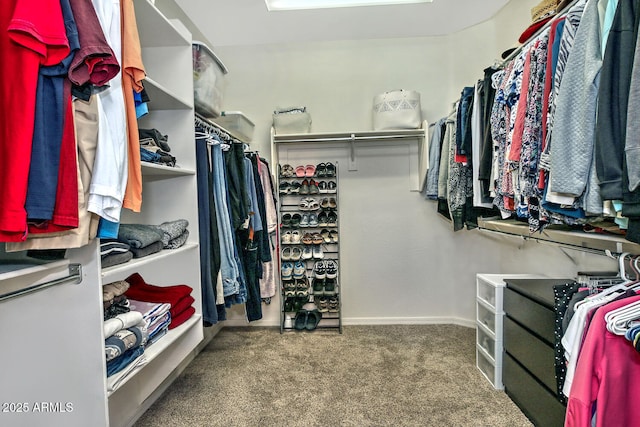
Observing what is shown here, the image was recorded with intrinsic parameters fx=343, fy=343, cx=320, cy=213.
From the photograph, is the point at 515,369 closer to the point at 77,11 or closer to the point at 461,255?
the point at 461,255

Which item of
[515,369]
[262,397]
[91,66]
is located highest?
[91,66]

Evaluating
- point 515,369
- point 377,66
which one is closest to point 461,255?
point 515,369

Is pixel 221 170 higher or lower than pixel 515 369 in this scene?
higher

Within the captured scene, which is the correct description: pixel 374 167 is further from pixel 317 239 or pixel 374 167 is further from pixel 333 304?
pixel 333 304

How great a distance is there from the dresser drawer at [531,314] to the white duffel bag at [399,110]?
1.46m

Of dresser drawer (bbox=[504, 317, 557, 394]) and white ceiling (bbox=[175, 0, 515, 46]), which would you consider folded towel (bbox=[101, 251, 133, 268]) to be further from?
white ceiling (bbox=[175, 0, 515, 46])

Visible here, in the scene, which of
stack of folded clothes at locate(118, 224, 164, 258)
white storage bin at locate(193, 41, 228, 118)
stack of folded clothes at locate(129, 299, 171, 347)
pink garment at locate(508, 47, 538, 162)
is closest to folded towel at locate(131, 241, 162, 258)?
stack of folded clothes at locate(118, 224, 164, 258)

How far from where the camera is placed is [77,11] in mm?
867

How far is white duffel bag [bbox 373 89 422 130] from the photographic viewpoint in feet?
8.90

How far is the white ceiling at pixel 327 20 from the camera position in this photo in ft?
8.34

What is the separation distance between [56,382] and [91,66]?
0.93m

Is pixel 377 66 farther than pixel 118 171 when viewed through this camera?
Yes

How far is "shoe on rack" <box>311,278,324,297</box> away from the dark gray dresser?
1.46 m

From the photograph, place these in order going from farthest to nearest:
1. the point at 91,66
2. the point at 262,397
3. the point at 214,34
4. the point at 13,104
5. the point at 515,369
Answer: the point at 214,34 < the point at 262,397 < the point at 515,369 < the point at 91,66 < the point at 13,104
